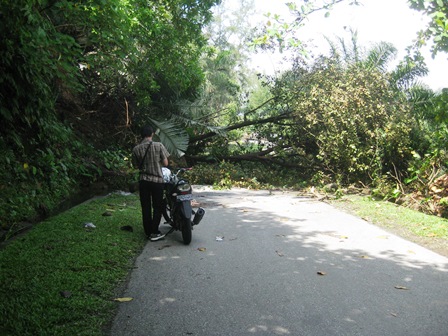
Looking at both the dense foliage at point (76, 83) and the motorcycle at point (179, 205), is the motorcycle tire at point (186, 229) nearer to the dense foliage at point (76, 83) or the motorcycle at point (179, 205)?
the motorcycle at point (179, 205)

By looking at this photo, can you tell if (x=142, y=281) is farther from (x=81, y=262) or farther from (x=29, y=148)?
(x=29, y=148)

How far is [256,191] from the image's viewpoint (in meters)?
15.6

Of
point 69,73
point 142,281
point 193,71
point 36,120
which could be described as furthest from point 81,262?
point 193,71

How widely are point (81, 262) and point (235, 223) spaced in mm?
3990

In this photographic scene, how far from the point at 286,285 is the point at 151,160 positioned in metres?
3.26

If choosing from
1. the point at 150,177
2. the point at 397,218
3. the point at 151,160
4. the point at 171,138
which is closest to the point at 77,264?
the point at 150,177

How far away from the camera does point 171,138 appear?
49.0 ft

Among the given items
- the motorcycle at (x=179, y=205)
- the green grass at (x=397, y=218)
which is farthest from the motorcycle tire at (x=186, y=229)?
the green grass at (x=397, y=218)

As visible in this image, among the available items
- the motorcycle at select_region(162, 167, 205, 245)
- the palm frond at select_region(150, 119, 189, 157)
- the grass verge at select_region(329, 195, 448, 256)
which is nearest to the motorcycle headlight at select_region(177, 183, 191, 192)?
the motorcycle at select_region(162, 167, 205, 245)

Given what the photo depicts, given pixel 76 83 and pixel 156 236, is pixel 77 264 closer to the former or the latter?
pixel 156 236

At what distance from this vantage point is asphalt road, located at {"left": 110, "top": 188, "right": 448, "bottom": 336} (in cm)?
396

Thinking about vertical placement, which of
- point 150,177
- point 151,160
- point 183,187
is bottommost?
point 183,187

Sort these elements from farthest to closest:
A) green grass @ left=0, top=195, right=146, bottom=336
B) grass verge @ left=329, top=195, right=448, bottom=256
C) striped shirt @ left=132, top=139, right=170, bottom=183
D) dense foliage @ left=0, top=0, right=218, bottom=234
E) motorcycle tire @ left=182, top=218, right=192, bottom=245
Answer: grass verge @ left=329, top=195, right=448, bottom=256
striped shirt @ left=132, top=139, right=170, bottom=183
motorcycle tire @ left=182, top=218, right=192, bottom=245
dense foliage @ left=0, top=0, right=218, bottom=234
green grass @ left=0, top=195, right=146, bottom=336

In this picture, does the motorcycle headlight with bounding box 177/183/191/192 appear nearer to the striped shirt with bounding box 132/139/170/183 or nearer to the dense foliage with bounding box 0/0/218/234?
the striped shirt with bounding box 132/139/170/183
